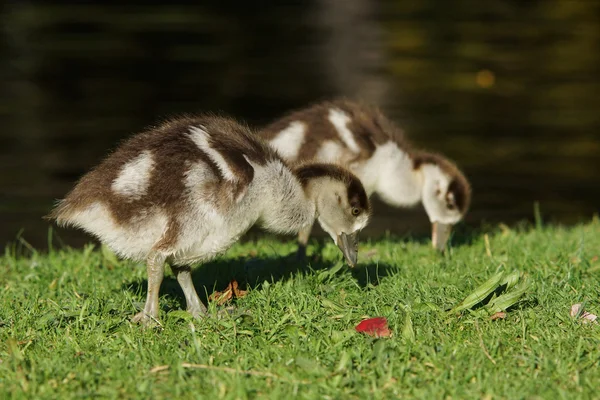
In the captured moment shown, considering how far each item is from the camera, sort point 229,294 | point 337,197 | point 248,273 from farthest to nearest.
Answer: point 248,273, point 337,197, point 229,294

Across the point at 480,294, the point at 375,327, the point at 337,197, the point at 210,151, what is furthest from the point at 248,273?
the point at 480,294

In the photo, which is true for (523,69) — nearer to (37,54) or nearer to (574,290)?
(37,54)

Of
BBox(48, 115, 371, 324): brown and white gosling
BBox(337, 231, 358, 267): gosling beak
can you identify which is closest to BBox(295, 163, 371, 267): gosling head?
BBox(337, 231, 358, 267): gosling beak

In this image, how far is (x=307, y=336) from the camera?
532cm

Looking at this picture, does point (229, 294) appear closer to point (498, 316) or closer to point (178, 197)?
point (178, 197)

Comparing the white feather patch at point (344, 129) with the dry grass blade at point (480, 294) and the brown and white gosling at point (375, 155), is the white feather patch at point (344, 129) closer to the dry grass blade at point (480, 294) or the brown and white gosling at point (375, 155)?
the brown and white gosling at point (375, 155)

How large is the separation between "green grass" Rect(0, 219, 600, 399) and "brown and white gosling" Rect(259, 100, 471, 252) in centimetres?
144

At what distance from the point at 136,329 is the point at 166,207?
80 centimetres

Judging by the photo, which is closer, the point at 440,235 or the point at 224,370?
the point at 224,370

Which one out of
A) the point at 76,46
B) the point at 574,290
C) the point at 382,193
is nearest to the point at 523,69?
the point at 76,46

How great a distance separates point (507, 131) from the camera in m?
17.4

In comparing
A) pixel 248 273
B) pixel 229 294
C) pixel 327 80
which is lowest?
pixel 327 80

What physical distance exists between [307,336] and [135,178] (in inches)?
56.8

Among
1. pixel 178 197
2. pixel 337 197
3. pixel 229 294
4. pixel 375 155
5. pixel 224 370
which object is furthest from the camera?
pixel 375 155
